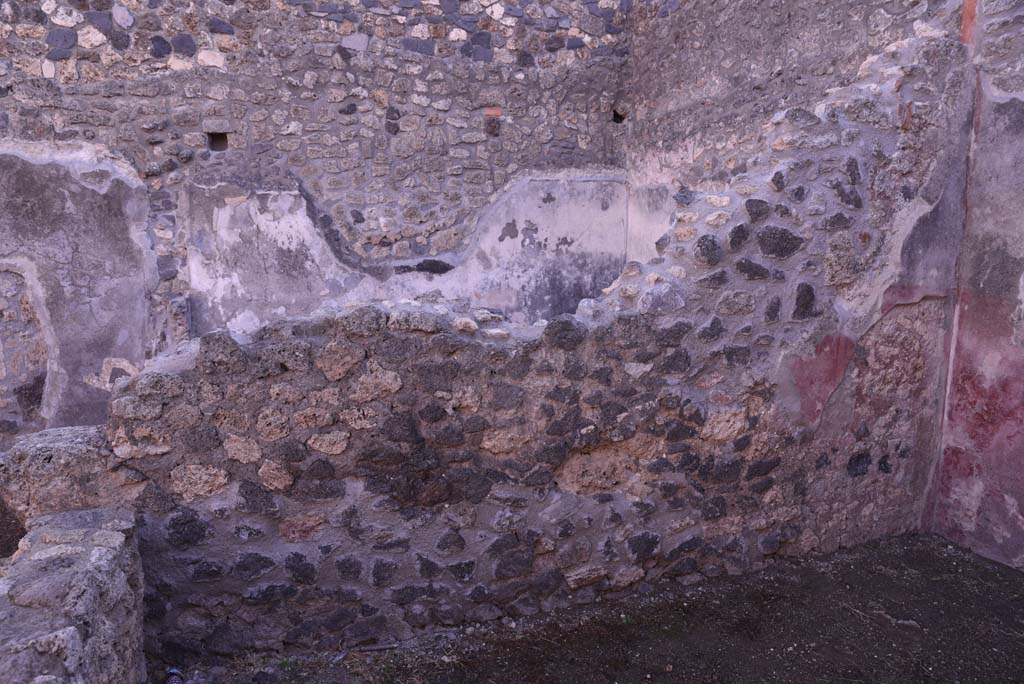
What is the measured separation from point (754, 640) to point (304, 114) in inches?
172

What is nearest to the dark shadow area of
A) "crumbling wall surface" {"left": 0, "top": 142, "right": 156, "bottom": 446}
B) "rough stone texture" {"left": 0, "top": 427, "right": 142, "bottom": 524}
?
"rough stone texture" {"left": 0, "top": 427, "right": 142, "bottom": 524}

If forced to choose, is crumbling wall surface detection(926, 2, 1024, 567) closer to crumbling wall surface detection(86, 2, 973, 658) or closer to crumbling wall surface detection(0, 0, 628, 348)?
crumbling wall surface detection(86, 2, 973, 658)

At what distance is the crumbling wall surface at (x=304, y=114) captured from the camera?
4.66 meters

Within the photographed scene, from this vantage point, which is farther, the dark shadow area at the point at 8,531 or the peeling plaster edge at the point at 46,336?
the peeling plaster edge at the point at 46,336

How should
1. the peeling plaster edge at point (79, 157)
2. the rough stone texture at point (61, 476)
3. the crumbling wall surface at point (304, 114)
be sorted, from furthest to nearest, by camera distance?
the crumbling wall surface at point (304, 114) → the peeling plaster edge at point (79, 157) → the rough stone texture at point (61, 476)

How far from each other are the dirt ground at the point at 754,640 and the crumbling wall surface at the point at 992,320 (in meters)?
0.25

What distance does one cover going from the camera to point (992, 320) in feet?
10.4

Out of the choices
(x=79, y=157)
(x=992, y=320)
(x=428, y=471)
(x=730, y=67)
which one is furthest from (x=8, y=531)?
(x=730, y=67)

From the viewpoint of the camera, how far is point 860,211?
304cm

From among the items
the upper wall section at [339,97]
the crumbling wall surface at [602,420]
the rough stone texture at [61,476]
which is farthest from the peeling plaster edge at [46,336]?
the crumbling wall surface at [602,420]

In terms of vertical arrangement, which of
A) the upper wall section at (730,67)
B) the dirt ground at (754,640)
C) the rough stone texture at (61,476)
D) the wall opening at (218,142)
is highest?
the upper wall section at (730,67)

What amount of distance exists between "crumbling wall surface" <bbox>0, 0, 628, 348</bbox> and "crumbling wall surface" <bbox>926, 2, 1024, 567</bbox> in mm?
3428

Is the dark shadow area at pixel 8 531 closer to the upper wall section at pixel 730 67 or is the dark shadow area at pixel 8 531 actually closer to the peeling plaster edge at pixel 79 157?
the peeling plaster edge at pixel 79 157

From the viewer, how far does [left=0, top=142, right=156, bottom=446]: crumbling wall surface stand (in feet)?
15.0
